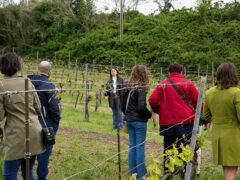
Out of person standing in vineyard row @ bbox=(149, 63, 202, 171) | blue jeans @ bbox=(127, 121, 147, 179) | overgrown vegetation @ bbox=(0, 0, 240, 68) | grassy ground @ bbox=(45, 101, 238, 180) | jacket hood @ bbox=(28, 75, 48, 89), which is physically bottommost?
grassy ground @ bbox=(45, 101, 238, 180)

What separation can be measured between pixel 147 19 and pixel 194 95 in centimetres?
2377

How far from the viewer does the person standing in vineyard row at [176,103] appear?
3.68 metres

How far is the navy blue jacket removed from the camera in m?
3.32

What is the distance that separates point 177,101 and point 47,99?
5.12 feet

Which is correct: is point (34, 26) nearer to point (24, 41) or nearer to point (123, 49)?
point (24, 41)

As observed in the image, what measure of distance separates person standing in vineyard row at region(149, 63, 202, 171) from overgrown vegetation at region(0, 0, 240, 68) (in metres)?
18.1

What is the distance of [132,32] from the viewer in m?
26.4

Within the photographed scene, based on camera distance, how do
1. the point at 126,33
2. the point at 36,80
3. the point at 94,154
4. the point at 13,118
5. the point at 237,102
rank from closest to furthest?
the point at 13,118, the point at 237,102, the point at 36,80, the point at 94,154, the point at 126,33

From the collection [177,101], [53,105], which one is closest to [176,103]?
[177,101]

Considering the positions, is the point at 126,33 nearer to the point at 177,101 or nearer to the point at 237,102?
the point at 177,101

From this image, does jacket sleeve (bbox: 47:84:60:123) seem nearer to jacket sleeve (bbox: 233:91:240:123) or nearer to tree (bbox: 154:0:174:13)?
jacket sleeve (bbox: 233:91:240:123)

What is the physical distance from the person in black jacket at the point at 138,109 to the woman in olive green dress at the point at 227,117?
85 cm

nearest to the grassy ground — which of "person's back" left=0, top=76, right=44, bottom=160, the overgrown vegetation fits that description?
"person's back" left=0, top=76, right=44, bottom=160

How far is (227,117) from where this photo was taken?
3105 mm
